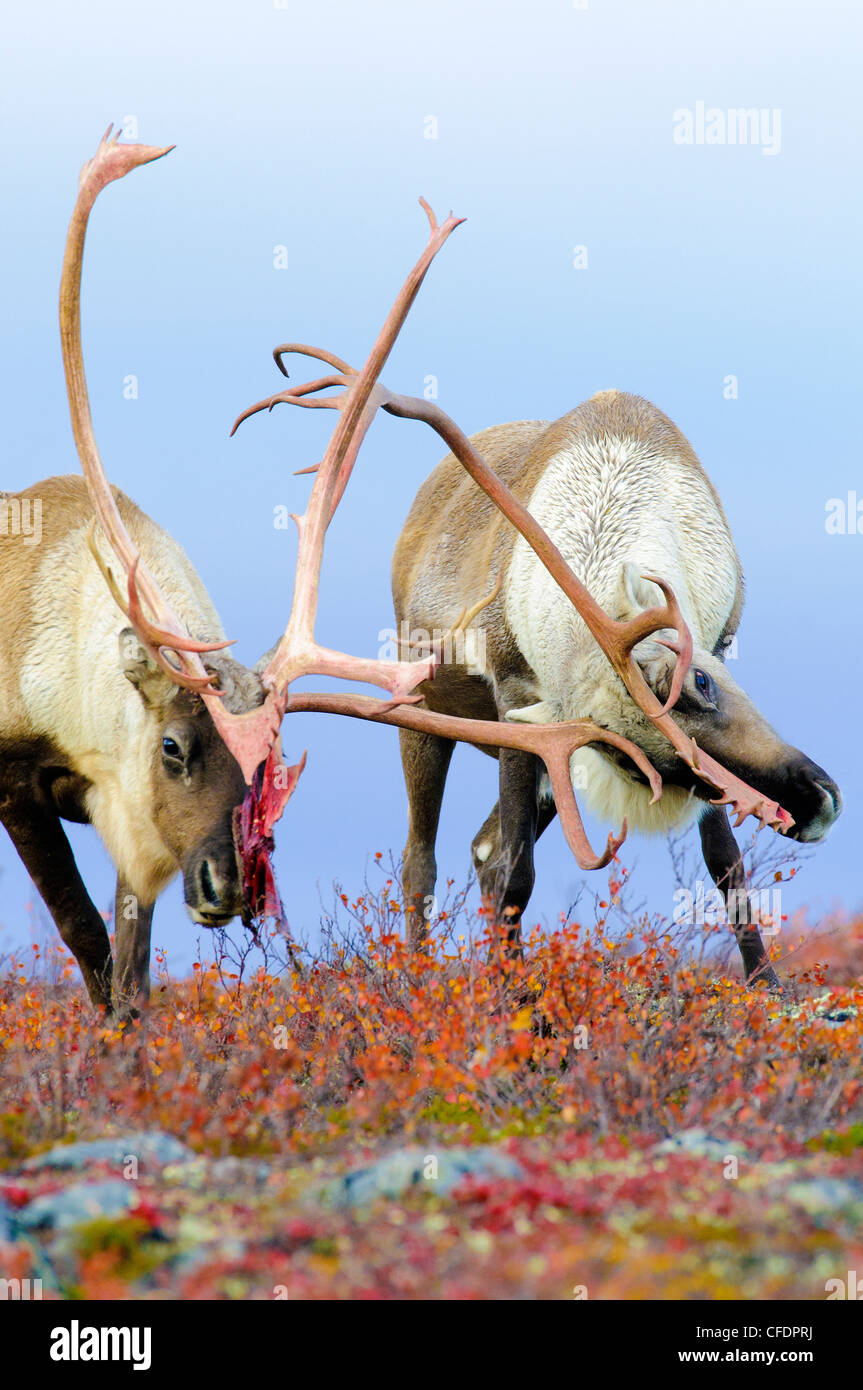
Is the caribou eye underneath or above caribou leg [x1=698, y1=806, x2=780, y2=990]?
above

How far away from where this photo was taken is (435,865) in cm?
1006

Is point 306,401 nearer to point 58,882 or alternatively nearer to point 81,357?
point 81,357

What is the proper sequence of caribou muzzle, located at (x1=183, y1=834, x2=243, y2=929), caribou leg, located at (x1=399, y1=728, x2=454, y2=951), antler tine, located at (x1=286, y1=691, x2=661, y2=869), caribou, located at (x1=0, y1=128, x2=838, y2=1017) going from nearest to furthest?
caribou muzzle, located at (x1=183, y1=834, x2=243, y2=929) → caribou, located at (x1=0, y1=128, x2=838, y2=1017) → antler tine, located at (x1=286, y1=691, x2=661, y2=869) → caribou leg, located at (x1=399, y1=728, x2=454, y2=951)

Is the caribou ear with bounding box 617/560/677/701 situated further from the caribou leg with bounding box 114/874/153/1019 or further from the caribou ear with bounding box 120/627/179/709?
the caribou leg with bounding box 114/874/153/1019

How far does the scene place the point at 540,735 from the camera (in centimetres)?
703

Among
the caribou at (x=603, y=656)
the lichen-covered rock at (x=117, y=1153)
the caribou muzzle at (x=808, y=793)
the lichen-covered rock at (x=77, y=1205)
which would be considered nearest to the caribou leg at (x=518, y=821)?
the caribou at (x=603, y=656)

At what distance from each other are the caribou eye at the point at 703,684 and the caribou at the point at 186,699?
0.05 m

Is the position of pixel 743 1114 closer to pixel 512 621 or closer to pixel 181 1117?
pixel 181 1117

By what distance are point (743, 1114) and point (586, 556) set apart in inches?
145

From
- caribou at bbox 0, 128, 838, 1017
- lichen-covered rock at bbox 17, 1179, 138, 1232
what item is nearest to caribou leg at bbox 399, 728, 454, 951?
caribou at bbox 0, 128, 838, 1017

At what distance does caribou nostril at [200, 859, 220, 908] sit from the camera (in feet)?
20.2

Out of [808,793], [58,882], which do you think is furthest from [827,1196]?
[58,882]

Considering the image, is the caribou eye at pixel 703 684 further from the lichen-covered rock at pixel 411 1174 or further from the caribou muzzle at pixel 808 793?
the lichen-covered rock at pixel 411 1174
